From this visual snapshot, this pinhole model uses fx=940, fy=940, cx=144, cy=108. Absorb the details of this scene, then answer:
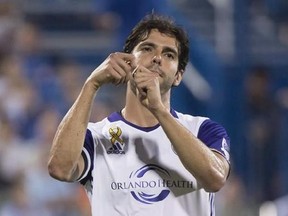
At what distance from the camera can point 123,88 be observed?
9.68m

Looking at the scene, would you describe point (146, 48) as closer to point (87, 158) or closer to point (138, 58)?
point (138, 58)

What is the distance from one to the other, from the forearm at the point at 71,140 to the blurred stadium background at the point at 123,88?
3.73 m

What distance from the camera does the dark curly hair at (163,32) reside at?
413cm

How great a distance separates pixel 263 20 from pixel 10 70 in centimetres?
421

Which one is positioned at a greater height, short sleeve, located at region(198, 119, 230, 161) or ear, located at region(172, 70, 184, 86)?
ear, located at region(172, 70, 184, 86)

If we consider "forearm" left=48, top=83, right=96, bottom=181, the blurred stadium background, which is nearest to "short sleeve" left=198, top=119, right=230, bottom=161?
"forearm" left=48, top=83, right=96, bottom=181

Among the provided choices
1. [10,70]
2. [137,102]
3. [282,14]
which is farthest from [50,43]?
[137,102]

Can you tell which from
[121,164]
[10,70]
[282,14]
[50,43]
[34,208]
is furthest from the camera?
[282,14]

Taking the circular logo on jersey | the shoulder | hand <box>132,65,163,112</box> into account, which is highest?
hand <box>132,65,163,112</box>

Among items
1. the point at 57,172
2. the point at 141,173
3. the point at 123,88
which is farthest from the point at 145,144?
the point at 123,88

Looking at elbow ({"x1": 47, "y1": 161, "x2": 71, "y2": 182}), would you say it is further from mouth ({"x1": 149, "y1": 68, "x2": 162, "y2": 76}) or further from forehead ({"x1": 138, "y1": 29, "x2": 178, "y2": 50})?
forehead ({"x1": 138, "y1": 29, "x2": 178, "y2": 50})

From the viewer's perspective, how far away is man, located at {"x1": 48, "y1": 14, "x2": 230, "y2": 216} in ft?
12.4

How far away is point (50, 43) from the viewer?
10766 millimetres

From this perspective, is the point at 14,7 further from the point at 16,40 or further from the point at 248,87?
the point at 248,87
